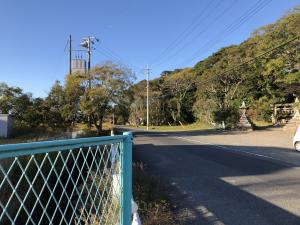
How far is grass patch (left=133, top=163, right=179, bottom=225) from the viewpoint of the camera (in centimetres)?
471

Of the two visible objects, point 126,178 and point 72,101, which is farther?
point 72,101

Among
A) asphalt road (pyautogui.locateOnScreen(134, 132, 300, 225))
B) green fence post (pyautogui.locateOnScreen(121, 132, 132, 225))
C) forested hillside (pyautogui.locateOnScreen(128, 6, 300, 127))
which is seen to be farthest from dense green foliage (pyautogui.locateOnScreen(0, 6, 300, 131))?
green fence post (pyautogui.locateOnScreen(121, 132, 132, 225))

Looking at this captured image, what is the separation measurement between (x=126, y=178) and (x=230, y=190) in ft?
14.7

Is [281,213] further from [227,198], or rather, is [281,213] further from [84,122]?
[84,122]

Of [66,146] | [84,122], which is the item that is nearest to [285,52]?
[84,122]

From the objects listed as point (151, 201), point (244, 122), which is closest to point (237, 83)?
point (244, 122)

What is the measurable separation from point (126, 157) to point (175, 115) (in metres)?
57.6

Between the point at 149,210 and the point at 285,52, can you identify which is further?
the point at 285,52

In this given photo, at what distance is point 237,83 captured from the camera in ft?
144

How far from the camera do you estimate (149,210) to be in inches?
198

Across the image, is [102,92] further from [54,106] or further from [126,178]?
[126,178]

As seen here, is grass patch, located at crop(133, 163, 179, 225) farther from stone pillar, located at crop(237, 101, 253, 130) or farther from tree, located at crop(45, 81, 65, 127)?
stone pillar, located at crop(237, 101, 253, 130)

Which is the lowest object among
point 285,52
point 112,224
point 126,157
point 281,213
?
point 281,213

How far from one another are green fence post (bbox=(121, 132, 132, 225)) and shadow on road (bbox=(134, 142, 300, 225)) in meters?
2.08
